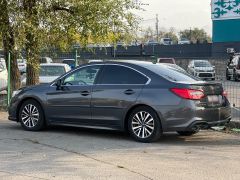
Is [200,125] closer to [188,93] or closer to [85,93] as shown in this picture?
[188,93]

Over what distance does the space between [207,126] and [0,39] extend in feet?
26.8

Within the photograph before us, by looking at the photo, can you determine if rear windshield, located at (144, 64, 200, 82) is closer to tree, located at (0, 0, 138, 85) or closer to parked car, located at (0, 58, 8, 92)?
tree, located at (0, 0, 138, 85)

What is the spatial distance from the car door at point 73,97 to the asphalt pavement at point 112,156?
383 millimetres

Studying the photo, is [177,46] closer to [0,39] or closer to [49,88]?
[0,39]

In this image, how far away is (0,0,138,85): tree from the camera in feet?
47.4

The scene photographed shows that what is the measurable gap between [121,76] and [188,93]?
60.1 inches

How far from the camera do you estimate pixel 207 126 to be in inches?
373

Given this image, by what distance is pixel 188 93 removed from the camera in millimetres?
9289

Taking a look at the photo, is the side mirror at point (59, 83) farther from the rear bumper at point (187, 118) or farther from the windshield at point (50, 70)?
the windshield at point (50, 70)

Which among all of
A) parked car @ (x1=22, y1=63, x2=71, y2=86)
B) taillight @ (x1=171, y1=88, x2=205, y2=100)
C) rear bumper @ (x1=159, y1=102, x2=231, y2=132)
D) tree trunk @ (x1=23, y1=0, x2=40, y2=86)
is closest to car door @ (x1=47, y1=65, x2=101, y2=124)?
rear bumper @ (x1=159, y1=102, x2=231, y2=132)

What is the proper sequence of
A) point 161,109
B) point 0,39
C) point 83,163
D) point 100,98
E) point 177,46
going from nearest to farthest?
1. point 83,163
2. point 161,109
3. point 100,98
4. point 0,39
5. point 177,46

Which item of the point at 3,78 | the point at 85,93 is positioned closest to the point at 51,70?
the point at 3,78

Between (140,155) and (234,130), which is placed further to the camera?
(234,130)

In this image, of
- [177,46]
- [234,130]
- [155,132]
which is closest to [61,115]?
[155,132]
